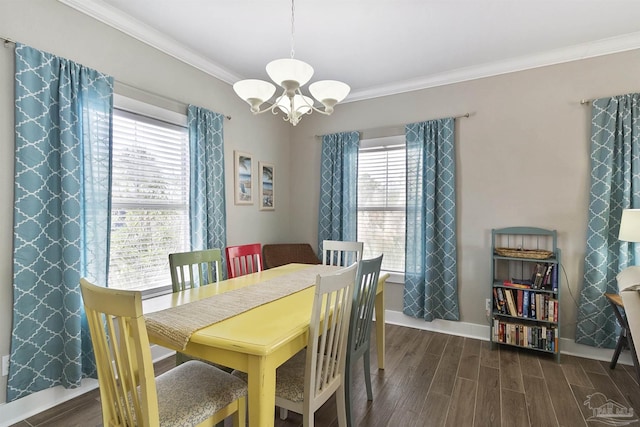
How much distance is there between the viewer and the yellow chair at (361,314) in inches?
70.7

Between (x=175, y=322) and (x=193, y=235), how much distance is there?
5.42ft

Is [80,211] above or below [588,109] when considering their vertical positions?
below

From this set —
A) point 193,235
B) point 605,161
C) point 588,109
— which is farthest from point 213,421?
point 588,109

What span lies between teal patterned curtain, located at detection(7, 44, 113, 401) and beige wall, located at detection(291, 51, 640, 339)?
9.55 feet

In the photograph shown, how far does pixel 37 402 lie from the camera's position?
2029mm

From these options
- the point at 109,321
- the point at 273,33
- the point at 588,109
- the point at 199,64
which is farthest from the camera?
the point at 199,64

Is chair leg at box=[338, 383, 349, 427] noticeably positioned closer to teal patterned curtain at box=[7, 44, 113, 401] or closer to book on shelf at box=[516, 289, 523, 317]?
teal patterned curtain at box=[7, 44, 113, 401]

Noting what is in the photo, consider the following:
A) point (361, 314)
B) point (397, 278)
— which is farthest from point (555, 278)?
point (361, 314)

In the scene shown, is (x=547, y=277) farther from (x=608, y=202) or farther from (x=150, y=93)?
(x=150, y=93)

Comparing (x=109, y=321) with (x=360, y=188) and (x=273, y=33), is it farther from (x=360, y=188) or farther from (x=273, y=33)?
(x=360, y=188)

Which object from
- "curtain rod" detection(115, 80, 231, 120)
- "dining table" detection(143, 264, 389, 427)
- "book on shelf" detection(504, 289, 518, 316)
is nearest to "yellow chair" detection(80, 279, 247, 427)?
"dining table" detection(143, 264, 389, 427)

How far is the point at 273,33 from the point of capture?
8.59ft

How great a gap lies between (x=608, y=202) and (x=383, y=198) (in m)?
2.01

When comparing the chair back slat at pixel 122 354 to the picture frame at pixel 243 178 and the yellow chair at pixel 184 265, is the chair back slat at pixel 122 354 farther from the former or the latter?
the picture frame at pixel 243 178
